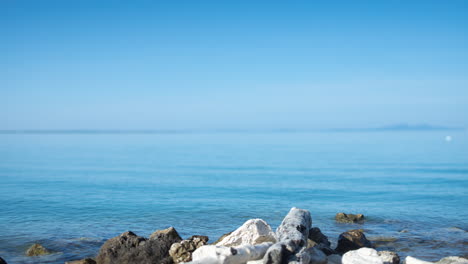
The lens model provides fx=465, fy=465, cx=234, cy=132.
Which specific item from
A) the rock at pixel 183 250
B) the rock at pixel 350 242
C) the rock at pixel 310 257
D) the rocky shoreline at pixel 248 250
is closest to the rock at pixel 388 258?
the rocky shoreline at pixel 248 250

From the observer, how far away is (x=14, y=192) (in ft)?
86.8

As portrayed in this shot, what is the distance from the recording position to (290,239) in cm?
1019

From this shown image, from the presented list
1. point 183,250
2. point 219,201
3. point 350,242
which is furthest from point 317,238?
point 219,201

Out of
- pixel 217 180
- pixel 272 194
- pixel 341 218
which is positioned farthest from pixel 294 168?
pixel 341 218

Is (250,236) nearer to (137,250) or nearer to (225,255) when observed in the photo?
(225,255)

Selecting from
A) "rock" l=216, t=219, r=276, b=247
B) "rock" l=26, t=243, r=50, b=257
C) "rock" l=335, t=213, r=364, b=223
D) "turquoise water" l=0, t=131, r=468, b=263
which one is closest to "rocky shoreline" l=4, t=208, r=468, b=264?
"rock" l=216, t=219, r=276, b=247

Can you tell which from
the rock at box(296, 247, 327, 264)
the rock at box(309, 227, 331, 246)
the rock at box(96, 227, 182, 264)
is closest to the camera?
the rock at box(296, 247, 327, 264)

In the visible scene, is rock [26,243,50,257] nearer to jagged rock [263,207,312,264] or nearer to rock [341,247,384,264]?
jagged rock [263,207,312,264]

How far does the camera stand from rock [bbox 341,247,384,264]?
9938 millimetres

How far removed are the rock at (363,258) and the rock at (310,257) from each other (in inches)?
20.5

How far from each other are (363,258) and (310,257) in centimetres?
119

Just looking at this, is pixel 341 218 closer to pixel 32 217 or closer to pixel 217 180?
pixel 32 217

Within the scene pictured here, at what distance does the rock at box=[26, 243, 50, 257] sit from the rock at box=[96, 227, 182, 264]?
9.99 feet

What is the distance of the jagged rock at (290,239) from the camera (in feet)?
30.7
